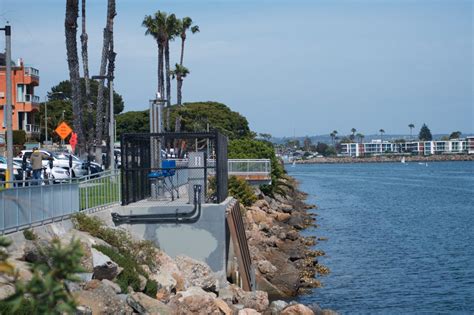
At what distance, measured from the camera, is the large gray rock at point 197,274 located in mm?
20094

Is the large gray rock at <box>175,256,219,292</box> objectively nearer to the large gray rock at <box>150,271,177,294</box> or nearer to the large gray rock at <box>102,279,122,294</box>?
the large gray rock at <box>150,271,177,294</box>

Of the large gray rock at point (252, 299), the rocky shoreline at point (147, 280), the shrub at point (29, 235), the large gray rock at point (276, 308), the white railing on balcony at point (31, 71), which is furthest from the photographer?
the white railing on balcony at point (31, 71)

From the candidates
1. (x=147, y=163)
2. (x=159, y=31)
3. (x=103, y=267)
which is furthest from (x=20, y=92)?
(x=103, y=267)

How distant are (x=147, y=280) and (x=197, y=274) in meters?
2.57

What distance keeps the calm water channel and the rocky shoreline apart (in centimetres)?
200

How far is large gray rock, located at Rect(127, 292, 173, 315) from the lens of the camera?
1505 centimetres

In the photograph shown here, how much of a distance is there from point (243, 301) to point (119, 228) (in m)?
3.78

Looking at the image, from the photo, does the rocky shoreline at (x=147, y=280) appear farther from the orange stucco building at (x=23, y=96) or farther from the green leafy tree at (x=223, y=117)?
the green leafy tree at (x=223, y=117)

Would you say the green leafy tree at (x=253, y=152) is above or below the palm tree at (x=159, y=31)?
Answer: below

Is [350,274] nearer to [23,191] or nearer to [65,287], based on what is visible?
[23,191]

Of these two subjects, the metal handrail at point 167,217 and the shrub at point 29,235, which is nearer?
the shrub at point 29,235

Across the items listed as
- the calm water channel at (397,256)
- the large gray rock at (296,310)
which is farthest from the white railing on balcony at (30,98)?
the large gray rock at (296,310)

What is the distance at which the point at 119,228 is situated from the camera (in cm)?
2178

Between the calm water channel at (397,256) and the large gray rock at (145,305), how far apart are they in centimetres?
1112
